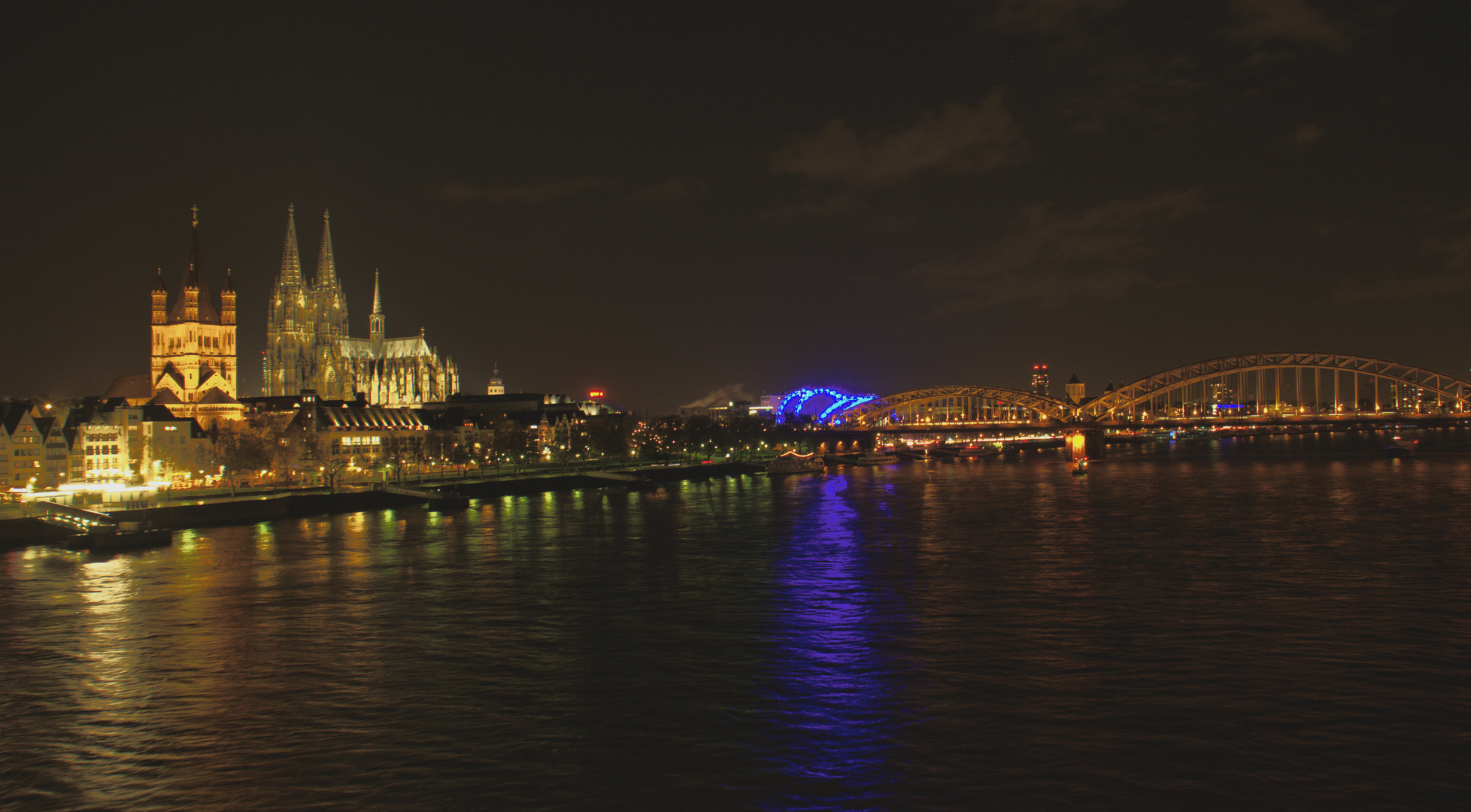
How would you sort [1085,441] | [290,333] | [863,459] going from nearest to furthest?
[1085,441], [863,459], [290,333]

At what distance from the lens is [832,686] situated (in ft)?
55.5

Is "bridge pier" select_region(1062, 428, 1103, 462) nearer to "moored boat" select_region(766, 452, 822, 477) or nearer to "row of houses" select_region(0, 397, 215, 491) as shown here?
"moored boat" select_region(766, 452, 822, 477)

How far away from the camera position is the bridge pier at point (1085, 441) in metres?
97.6

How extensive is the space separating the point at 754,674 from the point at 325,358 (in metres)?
127

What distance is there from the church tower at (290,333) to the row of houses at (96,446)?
169 ft

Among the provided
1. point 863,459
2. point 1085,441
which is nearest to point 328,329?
point 863,459

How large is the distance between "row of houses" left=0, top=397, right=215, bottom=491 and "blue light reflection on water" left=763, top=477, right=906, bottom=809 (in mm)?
46403

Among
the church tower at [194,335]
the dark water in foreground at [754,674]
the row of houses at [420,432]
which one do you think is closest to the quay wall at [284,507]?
the dark water in foreground at [754,674]

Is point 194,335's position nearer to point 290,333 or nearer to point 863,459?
point 290,333

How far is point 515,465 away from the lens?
82.3 meters

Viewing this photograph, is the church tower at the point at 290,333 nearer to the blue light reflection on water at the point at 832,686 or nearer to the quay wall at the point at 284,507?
the quay wall at the point at 284,507

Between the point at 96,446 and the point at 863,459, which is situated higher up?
the point at 96,446

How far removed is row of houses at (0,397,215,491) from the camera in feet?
186

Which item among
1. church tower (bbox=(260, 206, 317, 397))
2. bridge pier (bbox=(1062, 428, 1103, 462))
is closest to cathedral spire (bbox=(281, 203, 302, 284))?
church tower (bbox=(260, 206, 317, 397))
